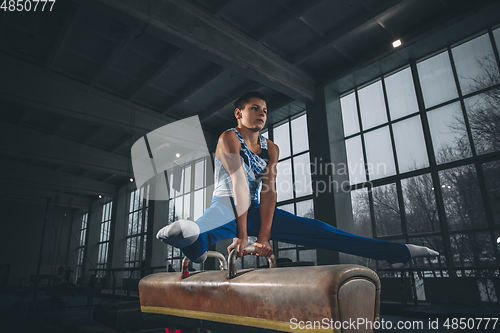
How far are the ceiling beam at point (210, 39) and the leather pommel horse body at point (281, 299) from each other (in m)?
4.97

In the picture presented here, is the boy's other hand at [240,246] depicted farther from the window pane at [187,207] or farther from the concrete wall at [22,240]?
the concrete wall at [22,240]

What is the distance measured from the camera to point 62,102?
773 cm

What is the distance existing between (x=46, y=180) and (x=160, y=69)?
10282 millimetres

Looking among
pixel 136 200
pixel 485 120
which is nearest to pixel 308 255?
pixel 485 120

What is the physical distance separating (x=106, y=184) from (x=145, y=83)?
10.3 meters

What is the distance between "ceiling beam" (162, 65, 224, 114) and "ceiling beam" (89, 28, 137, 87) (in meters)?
2.04

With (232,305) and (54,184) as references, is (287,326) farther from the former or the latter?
(54,184)

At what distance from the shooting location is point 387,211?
22.0ft

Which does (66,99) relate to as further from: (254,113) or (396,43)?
(396,43)

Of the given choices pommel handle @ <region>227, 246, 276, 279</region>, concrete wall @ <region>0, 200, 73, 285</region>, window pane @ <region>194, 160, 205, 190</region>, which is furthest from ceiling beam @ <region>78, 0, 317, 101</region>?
concrete wall @ <region>0, 200, 73, 285</region>

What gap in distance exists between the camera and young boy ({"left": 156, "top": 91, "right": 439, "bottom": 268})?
142 cm

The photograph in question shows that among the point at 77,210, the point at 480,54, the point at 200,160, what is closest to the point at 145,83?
the point at 200,160

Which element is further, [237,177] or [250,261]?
[250,261]

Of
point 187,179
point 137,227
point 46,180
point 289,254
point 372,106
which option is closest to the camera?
point 372,106
